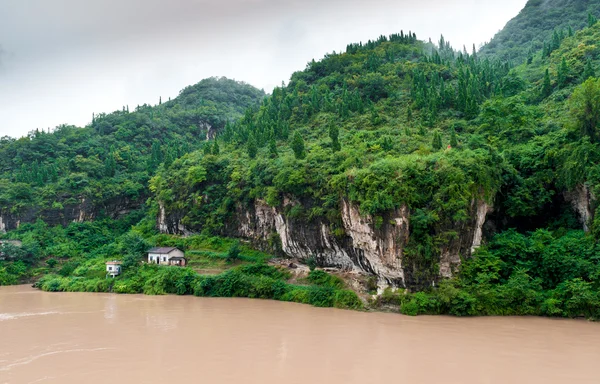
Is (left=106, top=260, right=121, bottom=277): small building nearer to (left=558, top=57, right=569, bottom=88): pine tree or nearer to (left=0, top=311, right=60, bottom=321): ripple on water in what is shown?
(left=0, top=311, right=60, bottom=321): ripple on water

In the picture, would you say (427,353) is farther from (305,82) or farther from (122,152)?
(122,152)

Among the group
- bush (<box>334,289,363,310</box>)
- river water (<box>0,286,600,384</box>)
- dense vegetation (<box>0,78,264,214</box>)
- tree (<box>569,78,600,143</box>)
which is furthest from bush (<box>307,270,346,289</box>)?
dense vegetation (<box>0,78,264,214</box>)

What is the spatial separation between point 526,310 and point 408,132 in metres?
12.7

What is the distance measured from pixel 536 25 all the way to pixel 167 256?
6511cm

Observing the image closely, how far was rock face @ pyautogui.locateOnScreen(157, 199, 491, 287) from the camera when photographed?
61.1 feet

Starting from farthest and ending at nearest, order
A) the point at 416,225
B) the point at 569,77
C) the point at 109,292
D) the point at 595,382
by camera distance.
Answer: the point at 569,77, the point at 109,292, the point at 416,225, the point at 595,382

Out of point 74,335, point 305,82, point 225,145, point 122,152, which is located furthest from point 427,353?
point 122,152

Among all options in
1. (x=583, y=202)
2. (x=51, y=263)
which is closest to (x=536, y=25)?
(x=583, y=202)

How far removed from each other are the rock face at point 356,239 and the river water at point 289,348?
8.02 feet

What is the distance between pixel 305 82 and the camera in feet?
138

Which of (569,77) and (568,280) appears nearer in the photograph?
(568,280)

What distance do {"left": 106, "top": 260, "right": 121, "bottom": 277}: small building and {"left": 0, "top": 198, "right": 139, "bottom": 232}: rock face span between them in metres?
12.7

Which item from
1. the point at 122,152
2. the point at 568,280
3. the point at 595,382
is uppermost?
the point at 122,152

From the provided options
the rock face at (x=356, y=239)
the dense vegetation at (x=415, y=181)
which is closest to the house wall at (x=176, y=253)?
the dense vegetation at (x=415, y=181)
